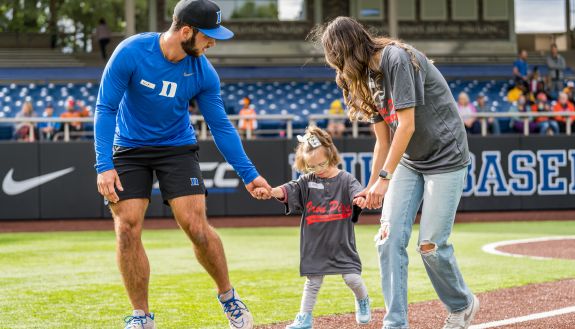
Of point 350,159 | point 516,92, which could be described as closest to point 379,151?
point 350,159

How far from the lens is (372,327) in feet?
22.5

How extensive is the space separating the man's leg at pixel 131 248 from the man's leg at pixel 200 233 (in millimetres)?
265

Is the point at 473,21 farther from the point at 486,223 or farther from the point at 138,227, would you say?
the point at 138,227

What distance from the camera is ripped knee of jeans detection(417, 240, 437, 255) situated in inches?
233

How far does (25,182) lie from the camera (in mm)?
19062

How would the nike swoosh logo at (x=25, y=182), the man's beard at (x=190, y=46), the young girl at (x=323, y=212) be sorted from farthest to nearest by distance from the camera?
the nike swoosh logo at (x=25, y=182), the young girl at (x=323, y=212), the man's beard at (x=190, y=46)

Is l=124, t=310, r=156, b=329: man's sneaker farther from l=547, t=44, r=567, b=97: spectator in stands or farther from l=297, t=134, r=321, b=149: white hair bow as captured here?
l=547, t=44, r=567, b=97: spectator in stands

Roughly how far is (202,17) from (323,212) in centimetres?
163

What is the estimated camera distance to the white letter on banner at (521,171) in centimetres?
2014

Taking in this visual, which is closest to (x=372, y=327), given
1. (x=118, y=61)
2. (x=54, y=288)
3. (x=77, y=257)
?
(x=118, y=61)

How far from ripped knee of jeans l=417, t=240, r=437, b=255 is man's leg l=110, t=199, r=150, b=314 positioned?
176 centimetres

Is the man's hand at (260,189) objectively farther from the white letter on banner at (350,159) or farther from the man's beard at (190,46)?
the white letter on banner at (350,159)

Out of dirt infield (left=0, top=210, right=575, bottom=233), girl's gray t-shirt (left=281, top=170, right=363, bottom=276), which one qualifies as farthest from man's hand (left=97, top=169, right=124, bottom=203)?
dirt infield (left=0, top=210, right=575, bottom=233)

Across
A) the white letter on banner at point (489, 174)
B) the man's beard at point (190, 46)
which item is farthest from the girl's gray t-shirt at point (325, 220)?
the white letter on banner at point (489, 174)
